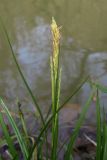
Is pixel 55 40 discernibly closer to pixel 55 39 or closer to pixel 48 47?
pixel 55 39

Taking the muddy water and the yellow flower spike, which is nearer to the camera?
the yellow flower spike

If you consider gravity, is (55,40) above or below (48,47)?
below

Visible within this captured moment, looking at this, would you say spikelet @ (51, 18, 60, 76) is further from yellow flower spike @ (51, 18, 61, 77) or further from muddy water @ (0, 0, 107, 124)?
muddy water @ (0, 0, 107, 124)

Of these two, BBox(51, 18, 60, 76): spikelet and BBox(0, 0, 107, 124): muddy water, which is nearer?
BBox(51, 18, 60, 76): spikelet

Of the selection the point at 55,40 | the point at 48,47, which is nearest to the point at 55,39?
the point at 55,40

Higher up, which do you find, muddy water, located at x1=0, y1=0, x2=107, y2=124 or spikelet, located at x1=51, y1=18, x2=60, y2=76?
muddy water, located at x1=0, y1=0, x2=107, y2=124

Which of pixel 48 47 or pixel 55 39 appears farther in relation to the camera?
pixel 48 47

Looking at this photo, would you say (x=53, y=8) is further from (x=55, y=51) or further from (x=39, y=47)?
(x=55, y=51)

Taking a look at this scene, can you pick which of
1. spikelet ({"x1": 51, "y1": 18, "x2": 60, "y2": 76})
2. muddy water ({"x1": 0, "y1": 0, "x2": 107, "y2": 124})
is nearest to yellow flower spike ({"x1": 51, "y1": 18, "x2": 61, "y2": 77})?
spikelet ({"x1": 51, "y1": 18, "x2": 60, "y2": 76})
